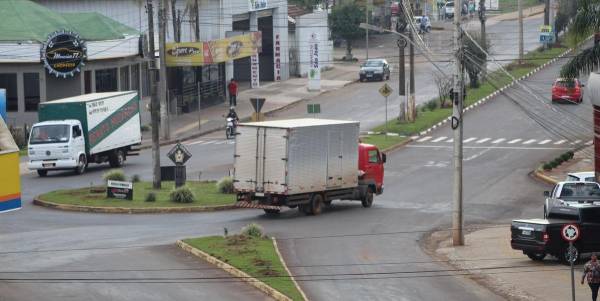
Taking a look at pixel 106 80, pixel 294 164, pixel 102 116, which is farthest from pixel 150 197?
pixel 106 80

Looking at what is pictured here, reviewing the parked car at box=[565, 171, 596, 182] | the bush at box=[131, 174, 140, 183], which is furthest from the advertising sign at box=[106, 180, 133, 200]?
the parked car at box=[565, 171, 596, 182]

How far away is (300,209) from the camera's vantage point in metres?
38.3

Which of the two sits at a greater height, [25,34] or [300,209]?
[25,34]

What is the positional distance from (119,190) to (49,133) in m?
8.01

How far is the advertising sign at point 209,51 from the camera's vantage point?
217 feet

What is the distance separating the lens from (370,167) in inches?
1591

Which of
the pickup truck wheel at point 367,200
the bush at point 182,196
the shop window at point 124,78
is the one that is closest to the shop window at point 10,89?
the shop window at point 124,78

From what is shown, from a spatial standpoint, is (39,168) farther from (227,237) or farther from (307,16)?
(307,16)

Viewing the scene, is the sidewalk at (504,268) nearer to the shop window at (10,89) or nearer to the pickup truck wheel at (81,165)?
the pickup truck wheel at (81,165)

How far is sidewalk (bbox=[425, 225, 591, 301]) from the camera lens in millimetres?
27172

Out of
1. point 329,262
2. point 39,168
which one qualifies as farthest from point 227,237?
point 39,168

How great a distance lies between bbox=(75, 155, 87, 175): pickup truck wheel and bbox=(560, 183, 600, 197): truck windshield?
765 inches

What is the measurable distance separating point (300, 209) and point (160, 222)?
4.57 m

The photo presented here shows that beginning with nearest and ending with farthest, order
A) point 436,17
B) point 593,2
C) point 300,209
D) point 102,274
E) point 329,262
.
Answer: point 102,274
point 329,262
point 593,2
point 300,209
point 436,17
